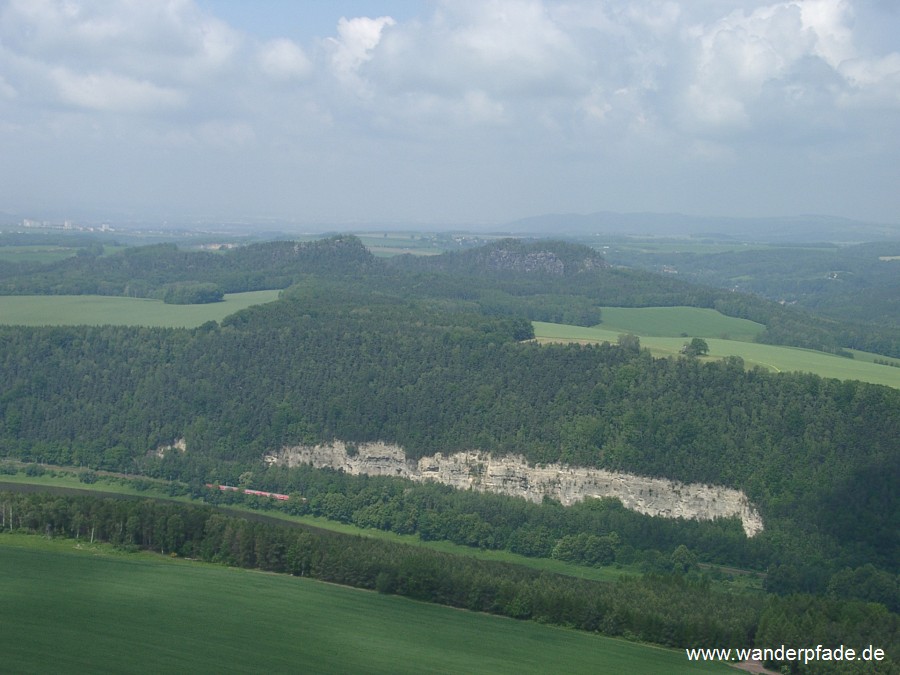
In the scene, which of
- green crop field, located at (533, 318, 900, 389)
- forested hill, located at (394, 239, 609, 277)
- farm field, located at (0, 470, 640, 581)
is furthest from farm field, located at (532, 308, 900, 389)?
forested hill, located at (394, 239, 609, 277)

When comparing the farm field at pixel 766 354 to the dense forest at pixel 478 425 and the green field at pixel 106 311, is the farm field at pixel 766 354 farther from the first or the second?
the green field at pixel 106 311

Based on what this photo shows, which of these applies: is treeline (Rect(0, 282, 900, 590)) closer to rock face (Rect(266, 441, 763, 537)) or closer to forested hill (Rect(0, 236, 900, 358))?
rock face (Rect(266, 441, 763, 537))

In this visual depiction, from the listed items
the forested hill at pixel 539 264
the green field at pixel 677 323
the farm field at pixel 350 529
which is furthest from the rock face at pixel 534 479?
the forested hill at pixel 539 264

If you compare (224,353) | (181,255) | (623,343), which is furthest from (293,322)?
(181,255)

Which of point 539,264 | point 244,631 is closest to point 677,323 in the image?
point 539,264

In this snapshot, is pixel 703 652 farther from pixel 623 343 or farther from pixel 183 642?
pixel 623 343

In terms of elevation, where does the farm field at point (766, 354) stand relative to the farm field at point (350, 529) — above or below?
above
